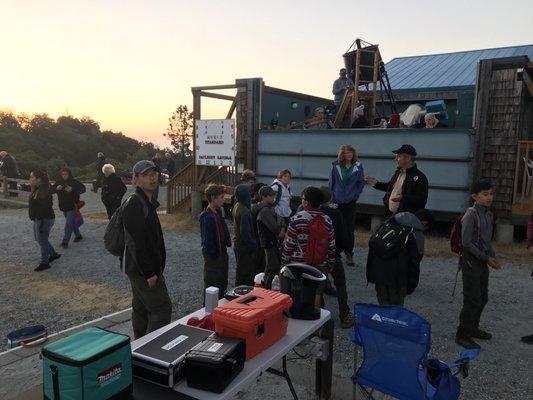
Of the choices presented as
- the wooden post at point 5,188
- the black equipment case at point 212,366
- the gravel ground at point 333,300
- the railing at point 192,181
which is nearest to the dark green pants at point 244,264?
the gravel ground at point 333,300

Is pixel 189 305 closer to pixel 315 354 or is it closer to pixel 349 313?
pixel 349 313

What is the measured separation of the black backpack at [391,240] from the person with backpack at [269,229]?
1480mm

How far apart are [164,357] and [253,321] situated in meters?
0.50

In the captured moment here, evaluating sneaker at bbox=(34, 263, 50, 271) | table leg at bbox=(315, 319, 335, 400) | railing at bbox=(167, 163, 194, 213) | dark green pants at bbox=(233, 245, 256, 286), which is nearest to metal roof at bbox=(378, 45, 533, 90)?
railing at bbox=(167, 163, 194, 213)

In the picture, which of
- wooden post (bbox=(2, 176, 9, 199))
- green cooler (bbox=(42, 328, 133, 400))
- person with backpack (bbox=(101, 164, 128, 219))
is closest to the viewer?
green cooler (bbox=(42, 328, 133, 400))

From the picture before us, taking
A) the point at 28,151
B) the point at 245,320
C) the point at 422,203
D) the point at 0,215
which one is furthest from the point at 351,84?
the point at 28,151

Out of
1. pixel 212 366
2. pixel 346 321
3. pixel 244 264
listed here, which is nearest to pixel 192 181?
pixel 244 264

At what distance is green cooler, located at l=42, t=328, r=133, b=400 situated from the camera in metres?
1.83

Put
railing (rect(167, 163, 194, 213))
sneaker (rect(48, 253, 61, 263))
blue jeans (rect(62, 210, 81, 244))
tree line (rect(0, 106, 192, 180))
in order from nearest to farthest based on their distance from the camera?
sneaker (rect(48, 253, 61, 263)) < blue jeans (rect(62, 210, 81, 244)) < railing (rect(167, 163, 194, 213)) < tree line (rect(0, 106, 192, 180))

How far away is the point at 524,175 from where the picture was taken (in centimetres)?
838

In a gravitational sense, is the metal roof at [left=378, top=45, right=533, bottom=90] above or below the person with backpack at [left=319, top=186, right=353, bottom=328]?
above

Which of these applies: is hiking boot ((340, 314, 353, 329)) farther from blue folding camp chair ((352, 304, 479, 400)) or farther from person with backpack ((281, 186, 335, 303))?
blue folding camp chair ((352, 304, 479, 400))

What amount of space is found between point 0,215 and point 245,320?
1480 centimetres

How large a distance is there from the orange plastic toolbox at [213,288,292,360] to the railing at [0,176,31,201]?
1820 centimetres
